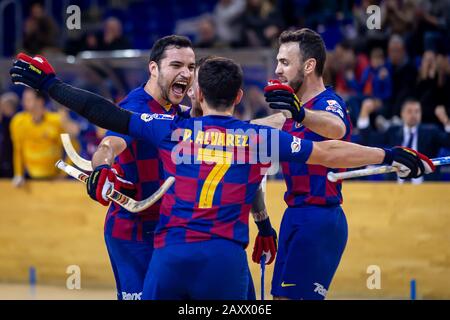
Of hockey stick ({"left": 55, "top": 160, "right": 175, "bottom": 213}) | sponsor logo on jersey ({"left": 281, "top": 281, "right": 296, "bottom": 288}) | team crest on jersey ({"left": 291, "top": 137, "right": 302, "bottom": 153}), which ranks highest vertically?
team crest on jersey ({"left": 291, "top": 137, "right": 302, "bottom": 153})

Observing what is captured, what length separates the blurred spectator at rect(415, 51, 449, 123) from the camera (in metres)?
10.5

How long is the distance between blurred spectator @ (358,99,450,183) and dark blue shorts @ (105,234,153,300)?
4684 millimetres

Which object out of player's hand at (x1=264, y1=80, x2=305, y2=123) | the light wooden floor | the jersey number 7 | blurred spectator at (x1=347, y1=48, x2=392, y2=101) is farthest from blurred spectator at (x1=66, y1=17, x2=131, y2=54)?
the jersey number 7

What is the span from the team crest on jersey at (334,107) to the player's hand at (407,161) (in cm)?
84

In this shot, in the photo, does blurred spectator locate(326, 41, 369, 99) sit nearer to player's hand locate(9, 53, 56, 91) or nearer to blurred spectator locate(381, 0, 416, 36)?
blurred spectator locate(381, 0, 416, 36)

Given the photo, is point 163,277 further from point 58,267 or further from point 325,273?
point 58,267

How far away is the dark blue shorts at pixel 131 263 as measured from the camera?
5.86m

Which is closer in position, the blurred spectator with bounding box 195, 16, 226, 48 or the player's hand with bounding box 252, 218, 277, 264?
the player's hand with bounding box 252, 218, 277, 264

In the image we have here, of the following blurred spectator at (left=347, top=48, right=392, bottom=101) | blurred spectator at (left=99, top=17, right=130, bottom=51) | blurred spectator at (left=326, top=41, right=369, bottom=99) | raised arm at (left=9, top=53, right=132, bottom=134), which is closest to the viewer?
raised arm at (left=9, top=53, right=132, bottom=134)

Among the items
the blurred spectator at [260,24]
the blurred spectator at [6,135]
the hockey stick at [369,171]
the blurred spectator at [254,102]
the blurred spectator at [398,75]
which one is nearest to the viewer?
the hockey stick at [369,171]

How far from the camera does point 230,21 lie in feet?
44.6

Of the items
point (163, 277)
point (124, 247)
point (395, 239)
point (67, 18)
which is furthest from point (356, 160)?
point (67, 18)

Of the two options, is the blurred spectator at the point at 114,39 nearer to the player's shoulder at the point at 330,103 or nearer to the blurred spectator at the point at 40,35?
the blurred spectator at the point at 40,35

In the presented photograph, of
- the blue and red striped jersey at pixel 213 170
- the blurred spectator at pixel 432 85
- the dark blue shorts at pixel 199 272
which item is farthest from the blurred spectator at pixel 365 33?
the dark blue shorts at pixel 199 272
